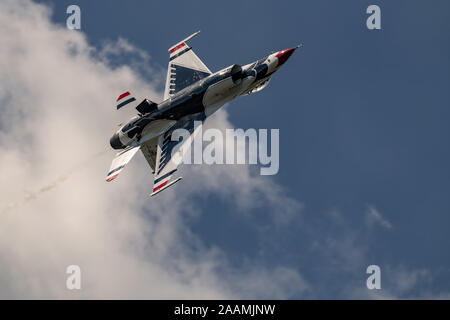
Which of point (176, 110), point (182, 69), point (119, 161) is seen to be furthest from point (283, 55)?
point (119, 161)

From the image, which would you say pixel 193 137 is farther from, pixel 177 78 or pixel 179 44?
pixel 179 44

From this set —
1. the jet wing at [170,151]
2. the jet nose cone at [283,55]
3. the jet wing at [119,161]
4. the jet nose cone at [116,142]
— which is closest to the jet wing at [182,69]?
the jet wing at [170,151]

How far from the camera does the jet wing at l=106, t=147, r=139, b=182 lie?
55.4 m

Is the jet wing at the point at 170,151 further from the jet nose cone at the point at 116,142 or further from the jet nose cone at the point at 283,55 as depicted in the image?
the jet nose cone at the point at 283,55

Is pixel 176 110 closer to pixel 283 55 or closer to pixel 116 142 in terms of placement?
pixel 116 142

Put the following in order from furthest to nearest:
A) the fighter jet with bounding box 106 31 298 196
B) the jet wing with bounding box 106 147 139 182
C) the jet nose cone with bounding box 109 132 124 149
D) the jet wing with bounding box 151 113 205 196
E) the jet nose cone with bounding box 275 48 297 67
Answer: the jet nose cone with bounding box 109 132 124 149 → the jet nose cone with bounding box 275 48 297 67 → the jet wing with bounding box 106 147 139 182 → the fighter jet with bounding box 106 31 298 196 → the jet wing with bounding box 151 113 205 196

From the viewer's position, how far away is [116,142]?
57.2m

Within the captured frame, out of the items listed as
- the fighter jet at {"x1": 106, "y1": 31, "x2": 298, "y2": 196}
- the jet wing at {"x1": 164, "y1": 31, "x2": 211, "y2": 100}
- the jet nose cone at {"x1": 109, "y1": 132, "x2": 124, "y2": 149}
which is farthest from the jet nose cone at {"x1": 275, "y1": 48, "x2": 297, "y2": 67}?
the jet nose cone at {"x1": 109, "y1": 132, "x2": 124, "y2": 149}

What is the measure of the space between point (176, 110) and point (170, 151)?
3.86m

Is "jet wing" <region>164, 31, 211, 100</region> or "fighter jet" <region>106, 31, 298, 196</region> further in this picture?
"jet wing" <region>164, 31, 211, 100</region>

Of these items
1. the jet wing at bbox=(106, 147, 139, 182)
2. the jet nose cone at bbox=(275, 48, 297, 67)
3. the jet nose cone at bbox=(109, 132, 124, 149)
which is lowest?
the jet wing at bbox=(106, 147, 139, 182)

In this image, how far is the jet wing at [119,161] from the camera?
55375 millimetres

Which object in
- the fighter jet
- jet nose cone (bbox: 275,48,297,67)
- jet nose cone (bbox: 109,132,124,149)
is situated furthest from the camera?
jet nose cone (bbox: 109,132,124,149)

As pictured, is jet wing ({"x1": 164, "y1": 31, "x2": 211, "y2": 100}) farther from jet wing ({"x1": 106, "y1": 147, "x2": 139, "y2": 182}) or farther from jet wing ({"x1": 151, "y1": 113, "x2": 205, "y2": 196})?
jet wing ({"x1": 106, "y1": 147, "x2": 139, "y2": 182})
